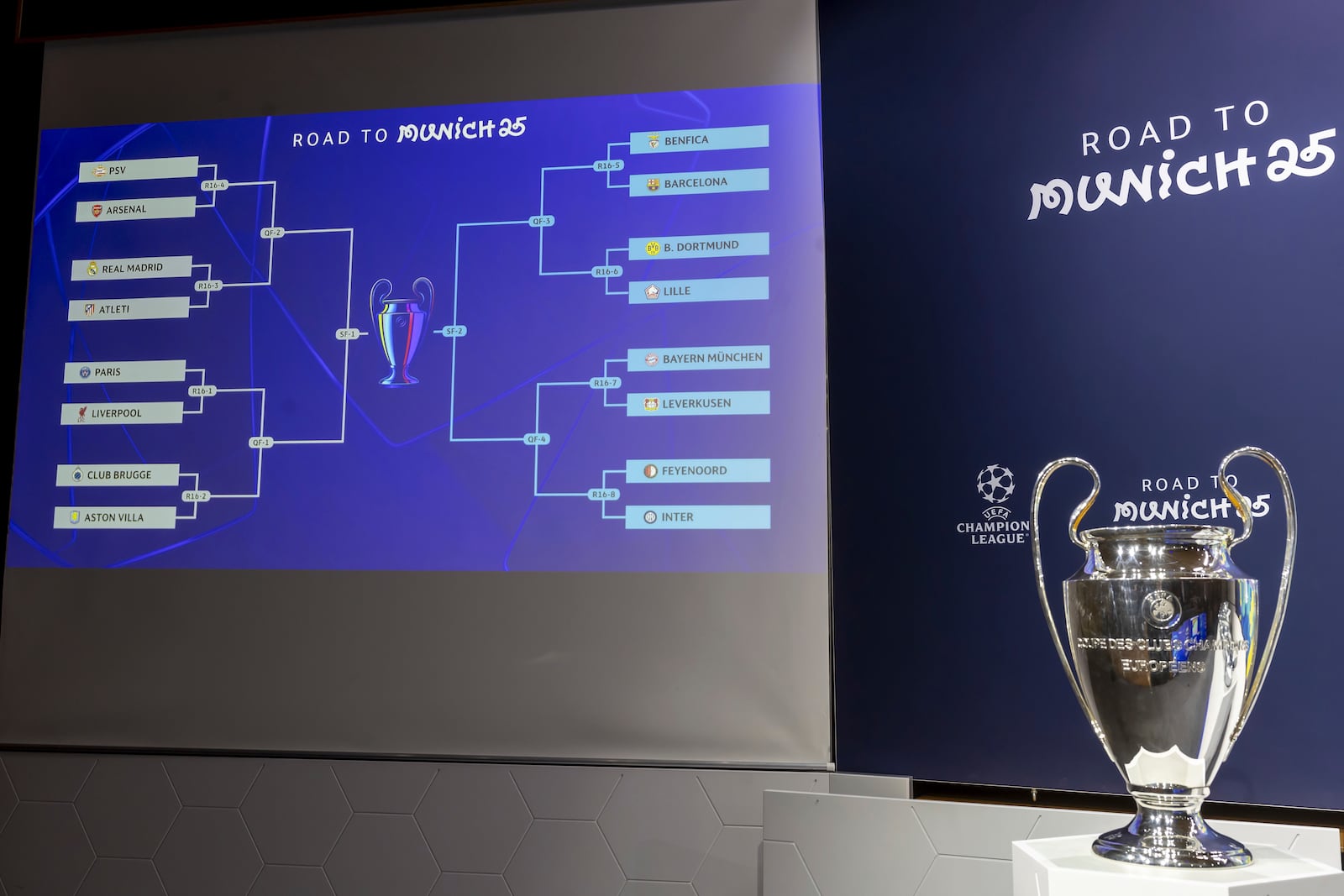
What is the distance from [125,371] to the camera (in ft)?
6.93

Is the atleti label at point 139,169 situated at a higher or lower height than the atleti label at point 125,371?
higher

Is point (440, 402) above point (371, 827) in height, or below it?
above

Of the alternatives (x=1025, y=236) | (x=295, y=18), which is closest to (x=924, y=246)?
(x=1025, y=236)

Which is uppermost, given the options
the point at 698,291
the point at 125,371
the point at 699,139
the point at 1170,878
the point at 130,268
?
the point at 699,139

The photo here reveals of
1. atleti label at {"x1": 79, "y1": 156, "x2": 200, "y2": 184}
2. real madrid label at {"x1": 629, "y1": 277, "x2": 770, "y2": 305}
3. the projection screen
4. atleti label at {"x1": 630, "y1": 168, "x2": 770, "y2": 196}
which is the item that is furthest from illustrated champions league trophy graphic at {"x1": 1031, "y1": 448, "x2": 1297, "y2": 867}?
atleti label at {"x1": 79, "y1": 156, "x2": 200, "y2": 184}

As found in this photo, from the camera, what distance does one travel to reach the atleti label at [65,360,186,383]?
2.10 metres

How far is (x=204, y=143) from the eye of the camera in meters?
2.18

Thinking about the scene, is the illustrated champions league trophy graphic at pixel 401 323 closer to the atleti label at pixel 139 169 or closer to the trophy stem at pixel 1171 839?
the atleti label at pixel 139 169

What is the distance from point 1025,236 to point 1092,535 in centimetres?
87

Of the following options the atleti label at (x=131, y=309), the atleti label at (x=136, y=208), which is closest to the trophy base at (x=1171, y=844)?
the atleti label at (x=131, y=309)

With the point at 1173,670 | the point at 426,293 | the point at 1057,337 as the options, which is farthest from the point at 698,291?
the point at 1173,670

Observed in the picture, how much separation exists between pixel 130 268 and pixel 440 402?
843mm

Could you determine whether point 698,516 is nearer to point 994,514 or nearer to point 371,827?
point 994,514

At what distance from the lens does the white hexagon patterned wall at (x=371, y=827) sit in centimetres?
181
